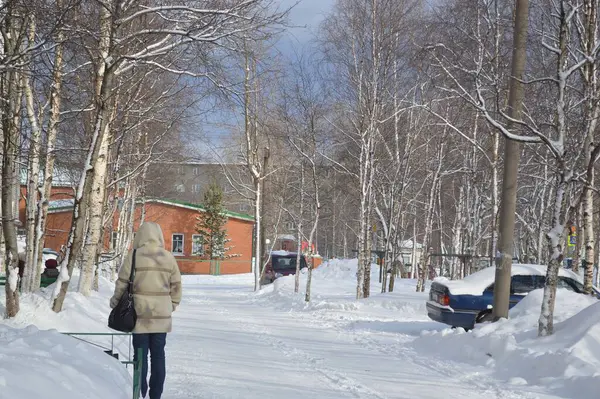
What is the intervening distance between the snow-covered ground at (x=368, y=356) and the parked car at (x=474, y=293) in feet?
2.86

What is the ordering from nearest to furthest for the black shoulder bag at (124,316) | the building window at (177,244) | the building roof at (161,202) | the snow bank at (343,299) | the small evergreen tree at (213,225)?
the black shoulder bag at (124,316) < the snow bank at (343,299) < the building roof at (161,202) < the small evergreen tree at (213,225) < the building window at (177,244)

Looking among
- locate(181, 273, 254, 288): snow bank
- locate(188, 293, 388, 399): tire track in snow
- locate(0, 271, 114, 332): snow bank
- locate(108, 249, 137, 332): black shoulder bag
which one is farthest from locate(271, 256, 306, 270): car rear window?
locate(108, 249, 137, 332): black shoulder bag

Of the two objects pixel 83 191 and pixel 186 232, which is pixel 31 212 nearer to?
pixel 83 191

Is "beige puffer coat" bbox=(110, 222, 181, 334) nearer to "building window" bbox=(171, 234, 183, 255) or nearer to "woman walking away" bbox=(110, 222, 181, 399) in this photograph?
"woman walking away" bbox=(110, 222, 181, 399)

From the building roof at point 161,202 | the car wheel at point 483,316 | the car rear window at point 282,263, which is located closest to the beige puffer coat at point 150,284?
the car wheel at point 483,316

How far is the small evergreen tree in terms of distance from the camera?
1923 inches

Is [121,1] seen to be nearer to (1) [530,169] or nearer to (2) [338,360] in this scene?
(2) [338,360]

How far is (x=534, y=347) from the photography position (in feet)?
31.1

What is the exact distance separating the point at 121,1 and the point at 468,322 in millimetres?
8703

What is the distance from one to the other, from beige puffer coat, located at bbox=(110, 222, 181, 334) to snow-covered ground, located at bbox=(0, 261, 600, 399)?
688 mm

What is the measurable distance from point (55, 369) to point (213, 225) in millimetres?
43803

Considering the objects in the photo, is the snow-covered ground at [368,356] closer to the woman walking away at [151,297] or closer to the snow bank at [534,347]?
the snow bank at [534,347]

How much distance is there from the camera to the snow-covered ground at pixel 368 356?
7672mm

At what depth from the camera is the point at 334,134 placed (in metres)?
24.6
